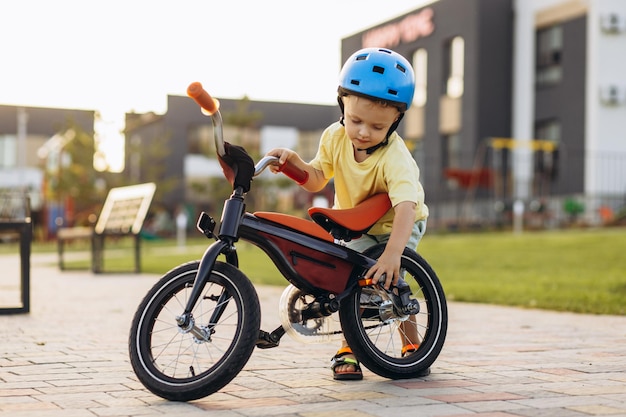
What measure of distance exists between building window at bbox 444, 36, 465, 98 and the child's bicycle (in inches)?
1077

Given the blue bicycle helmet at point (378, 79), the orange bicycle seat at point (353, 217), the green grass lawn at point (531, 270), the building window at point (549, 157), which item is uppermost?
the building window at point (549, 157)

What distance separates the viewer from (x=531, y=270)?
12367 millimetres

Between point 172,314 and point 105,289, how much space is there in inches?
258

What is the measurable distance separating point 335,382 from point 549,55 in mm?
27515

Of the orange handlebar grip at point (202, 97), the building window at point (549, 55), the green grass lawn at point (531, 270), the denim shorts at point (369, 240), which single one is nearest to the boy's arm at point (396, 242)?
the denim shorts at point (369, 240)

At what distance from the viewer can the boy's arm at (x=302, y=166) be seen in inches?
160

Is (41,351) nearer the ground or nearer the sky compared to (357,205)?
nearer the ground

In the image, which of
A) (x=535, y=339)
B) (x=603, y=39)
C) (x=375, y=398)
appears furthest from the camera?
(x=603, y=39)

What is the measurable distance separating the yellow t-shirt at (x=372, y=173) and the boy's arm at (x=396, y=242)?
41 millimetres

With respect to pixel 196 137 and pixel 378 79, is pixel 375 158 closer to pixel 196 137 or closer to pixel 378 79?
pixel 378 79

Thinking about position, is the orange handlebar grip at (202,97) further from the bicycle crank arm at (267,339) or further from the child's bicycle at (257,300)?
the bicycle crank arm at (267,339)

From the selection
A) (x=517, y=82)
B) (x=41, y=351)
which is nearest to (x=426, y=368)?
(x=41, y=351)

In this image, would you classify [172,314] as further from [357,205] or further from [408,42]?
[408,42]

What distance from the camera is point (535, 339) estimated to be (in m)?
5.62
